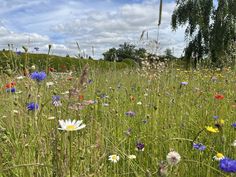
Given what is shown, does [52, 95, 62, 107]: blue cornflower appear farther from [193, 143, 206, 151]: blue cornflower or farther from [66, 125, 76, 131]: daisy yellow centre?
[193, 143, 206, 151]: blue cornflower

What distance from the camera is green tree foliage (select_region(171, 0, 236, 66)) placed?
1381cm

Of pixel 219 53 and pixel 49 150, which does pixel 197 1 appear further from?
pixel 49 150

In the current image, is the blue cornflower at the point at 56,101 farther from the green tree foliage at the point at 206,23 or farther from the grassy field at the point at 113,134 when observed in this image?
the green tree foliage at the point at 206,23

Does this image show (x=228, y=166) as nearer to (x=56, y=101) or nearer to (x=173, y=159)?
(x=173, y=159)

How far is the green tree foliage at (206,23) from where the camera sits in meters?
13.8

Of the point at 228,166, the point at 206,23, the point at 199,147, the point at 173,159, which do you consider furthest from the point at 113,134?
the point at 206,23

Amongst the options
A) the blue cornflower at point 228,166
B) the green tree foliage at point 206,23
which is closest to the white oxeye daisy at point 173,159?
the blue cornflower at point 228,166

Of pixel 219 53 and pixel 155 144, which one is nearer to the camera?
pixel 155 144

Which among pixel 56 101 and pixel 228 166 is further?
pixel 56 101

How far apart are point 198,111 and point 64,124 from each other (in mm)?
1952

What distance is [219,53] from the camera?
14.0m

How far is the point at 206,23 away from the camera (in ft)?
46.8

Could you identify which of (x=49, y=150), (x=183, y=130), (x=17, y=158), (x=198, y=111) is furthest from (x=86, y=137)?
(x=198, y=111)

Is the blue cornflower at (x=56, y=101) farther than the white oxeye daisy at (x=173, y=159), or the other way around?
the blue cornflower at (x=56, y=101)
